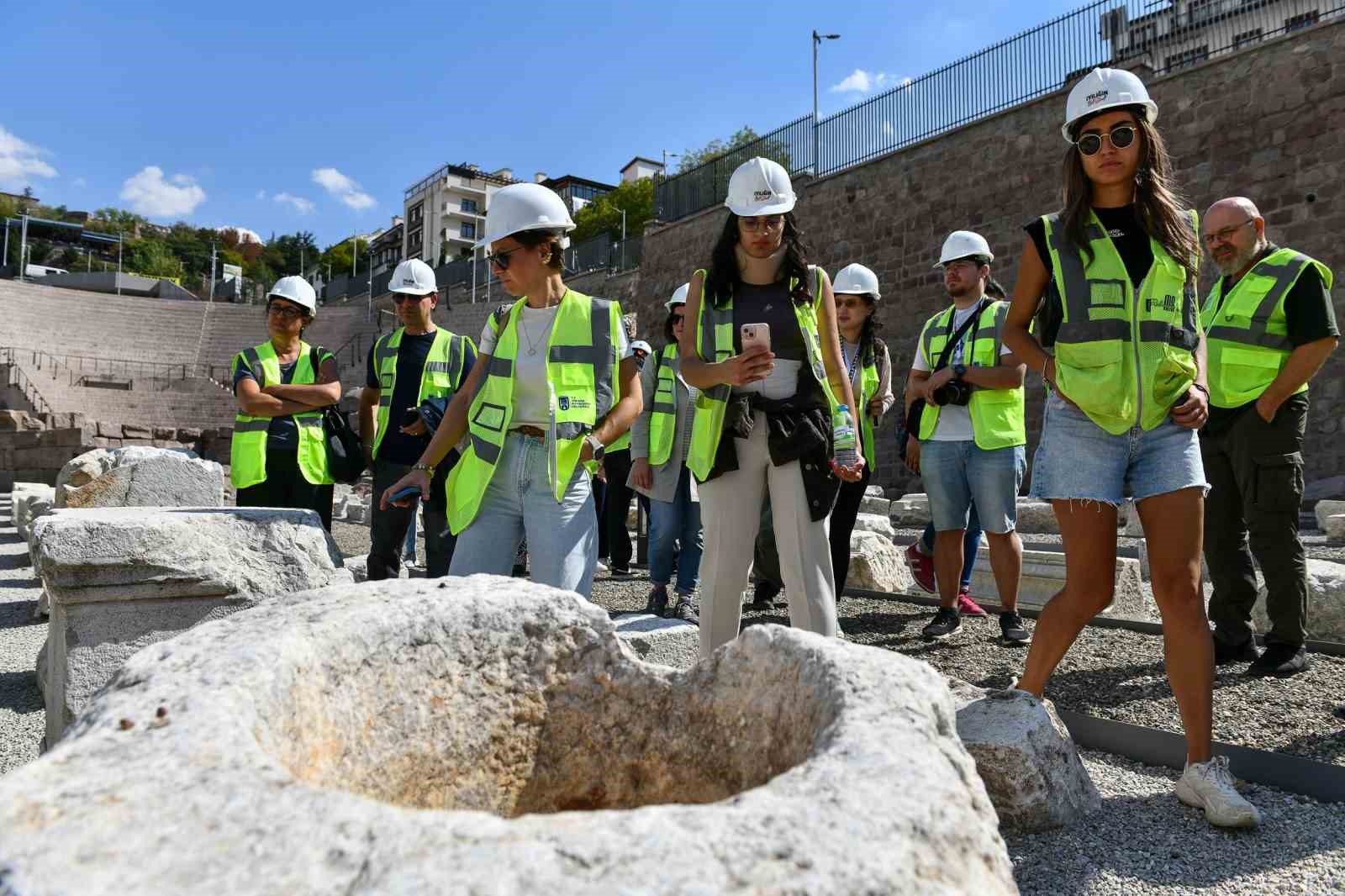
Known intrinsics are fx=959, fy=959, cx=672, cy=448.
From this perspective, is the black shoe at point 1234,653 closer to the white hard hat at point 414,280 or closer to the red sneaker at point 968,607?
the red sneaker at point 968,607

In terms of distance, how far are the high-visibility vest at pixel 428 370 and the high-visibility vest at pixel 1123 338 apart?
3170mm

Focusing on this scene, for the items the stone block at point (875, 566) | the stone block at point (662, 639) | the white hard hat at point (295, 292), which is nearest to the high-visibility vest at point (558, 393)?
the stone block at point (662, 639)

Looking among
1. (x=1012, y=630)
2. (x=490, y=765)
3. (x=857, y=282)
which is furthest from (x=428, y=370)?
(x=490, y=765)

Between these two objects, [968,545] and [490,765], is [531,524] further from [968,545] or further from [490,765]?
[968,545]

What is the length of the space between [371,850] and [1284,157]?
47.1 feet

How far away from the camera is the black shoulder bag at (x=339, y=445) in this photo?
4891 millimetres

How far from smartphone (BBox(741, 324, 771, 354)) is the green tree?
4333cm

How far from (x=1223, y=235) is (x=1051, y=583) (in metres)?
2.37

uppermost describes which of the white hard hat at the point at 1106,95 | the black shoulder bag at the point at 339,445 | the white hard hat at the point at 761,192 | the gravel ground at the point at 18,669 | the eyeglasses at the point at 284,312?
the white hard hat at the point at 1106,95

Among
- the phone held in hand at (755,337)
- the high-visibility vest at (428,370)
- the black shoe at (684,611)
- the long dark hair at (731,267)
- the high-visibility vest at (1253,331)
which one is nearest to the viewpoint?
the phone held in hand at (755,337)

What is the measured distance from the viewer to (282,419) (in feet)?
15.7

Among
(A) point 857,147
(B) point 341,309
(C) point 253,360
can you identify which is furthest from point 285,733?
(B) point 341,309

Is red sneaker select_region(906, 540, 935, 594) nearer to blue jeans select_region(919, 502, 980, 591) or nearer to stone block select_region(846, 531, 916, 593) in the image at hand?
blue jeans select_region(919, 502, 980, 591)

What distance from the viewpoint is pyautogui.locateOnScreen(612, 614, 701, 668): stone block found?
4199 millimetres
